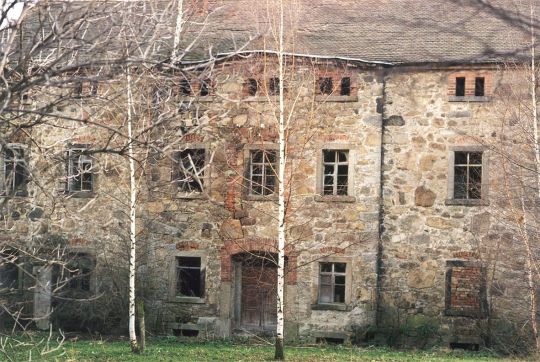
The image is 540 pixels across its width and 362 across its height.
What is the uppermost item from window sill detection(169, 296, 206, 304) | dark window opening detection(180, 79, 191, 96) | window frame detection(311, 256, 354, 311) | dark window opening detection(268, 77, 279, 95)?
dark window opening detection(268, 77, 279, 95)

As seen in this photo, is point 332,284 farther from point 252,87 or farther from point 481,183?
point 252,87

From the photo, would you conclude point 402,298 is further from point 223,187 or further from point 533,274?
point 223,187

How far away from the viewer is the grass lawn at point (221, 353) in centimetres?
1512

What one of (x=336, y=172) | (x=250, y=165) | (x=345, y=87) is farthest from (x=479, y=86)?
(x=250, y=165)

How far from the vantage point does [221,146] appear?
62.7ft

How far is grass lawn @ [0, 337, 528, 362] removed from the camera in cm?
1512

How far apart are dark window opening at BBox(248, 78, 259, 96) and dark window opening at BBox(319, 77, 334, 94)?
1.53 metres

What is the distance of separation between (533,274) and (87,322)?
10663 millimetres

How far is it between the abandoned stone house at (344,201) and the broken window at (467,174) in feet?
0.11

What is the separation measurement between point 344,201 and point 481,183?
10.3 feet

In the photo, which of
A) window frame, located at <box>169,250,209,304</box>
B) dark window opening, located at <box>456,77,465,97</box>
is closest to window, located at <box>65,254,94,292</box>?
window frame, located at <box>169,250,209,304</box>

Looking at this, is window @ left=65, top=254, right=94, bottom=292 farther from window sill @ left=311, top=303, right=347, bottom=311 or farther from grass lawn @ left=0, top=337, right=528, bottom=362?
window sill @ left=311, top=303, right=347, bottom=311

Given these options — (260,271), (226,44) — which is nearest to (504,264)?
(260,271)

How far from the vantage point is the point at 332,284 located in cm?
1866
